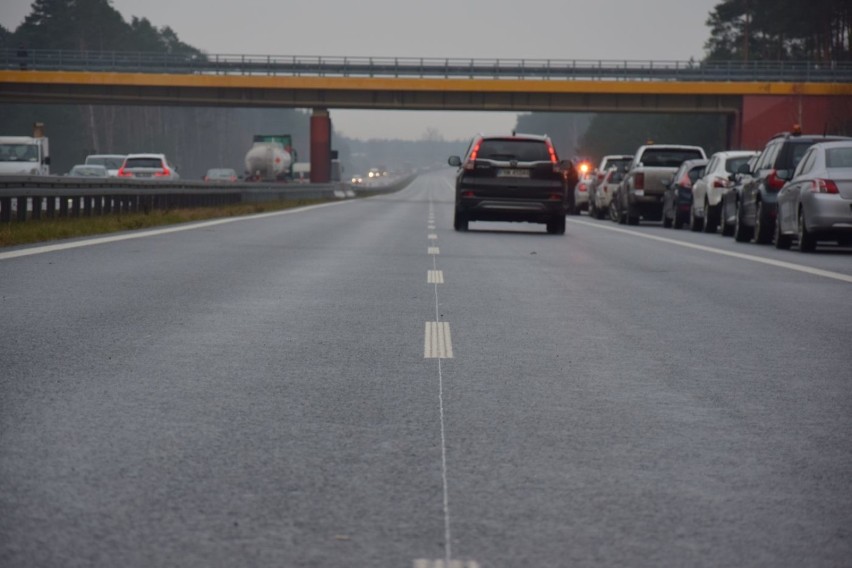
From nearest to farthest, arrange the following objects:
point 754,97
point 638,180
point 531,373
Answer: point 531,373 → point 638,180 → point 754,97

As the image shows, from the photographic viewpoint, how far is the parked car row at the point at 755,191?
20.9 metres

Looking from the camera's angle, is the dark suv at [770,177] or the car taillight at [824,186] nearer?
the car taillight at [824,186]

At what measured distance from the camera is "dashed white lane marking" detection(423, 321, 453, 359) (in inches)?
350

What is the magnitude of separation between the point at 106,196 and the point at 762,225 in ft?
41.9

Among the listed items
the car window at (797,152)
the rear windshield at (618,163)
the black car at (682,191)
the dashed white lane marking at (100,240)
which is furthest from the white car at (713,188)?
the rear windshield at (618,163)

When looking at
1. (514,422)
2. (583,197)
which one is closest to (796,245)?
(514,422)

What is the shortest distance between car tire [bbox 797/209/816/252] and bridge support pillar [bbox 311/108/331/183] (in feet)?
207

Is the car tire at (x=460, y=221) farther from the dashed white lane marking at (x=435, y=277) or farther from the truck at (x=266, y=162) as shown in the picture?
the truck at (x=266, y=162)

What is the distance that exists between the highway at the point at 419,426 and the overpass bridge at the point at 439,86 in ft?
216

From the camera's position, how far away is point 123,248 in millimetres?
19250

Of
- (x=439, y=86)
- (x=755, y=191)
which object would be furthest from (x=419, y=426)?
(x=439, y=86)

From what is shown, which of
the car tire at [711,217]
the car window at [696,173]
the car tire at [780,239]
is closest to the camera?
the car tire at [780,239]

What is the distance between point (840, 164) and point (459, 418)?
15914 millimetres

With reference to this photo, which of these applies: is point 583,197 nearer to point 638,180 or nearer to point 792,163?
point 638,180
